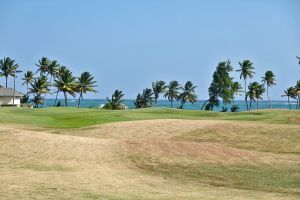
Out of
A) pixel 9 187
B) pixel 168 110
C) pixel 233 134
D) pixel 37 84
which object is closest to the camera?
pixel 9 187

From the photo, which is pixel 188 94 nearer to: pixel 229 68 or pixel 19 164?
pixel 229 68

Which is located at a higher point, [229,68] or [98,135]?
[229,68]

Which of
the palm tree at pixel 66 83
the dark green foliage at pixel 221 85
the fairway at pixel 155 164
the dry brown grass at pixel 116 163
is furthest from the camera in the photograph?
the dark green foliage at pixel 221 85

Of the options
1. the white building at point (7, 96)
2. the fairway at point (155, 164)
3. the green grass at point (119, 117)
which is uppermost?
the white building at point (7, 96)

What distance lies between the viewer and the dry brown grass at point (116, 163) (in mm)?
21406

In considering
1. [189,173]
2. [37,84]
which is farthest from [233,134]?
[37,84]

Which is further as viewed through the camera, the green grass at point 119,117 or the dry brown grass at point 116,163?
the green grass at point 119,117

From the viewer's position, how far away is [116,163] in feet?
97.6

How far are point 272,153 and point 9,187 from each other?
2006 centimetres

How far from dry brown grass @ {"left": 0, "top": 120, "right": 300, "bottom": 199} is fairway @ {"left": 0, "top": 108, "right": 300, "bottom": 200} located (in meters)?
0.04

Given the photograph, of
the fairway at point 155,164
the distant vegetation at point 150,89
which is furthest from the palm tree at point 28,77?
the fairway at point 155,164

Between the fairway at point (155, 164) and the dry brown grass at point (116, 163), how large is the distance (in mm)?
41

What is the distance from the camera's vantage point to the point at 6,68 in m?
134

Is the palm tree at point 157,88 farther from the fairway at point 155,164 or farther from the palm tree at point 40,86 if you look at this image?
the fairway at point 155,164
